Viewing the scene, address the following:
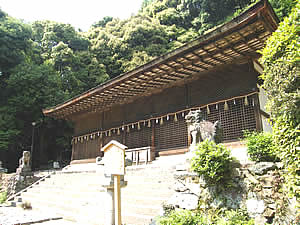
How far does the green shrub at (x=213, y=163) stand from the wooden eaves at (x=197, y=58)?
15.4ft

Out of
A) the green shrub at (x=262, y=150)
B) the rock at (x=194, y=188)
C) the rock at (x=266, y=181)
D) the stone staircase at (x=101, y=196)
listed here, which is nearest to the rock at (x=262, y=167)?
the rock at (x=266, y=181)

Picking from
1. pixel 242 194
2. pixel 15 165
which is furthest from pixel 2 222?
pixel 15 165

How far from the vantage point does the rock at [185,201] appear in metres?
5.45

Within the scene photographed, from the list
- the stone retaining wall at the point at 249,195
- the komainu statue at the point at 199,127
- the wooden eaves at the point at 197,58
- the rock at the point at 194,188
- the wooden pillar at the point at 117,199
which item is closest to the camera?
the stone retaining wall at the point at 249,195

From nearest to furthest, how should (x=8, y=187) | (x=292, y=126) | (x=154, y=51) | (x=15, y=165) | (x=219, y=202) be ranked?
1. (x=292, y=126)
2. (x=219, y=202)
3. (x=8, y=187)
4. (x=15, y=165)
5. (x=154, y=51)

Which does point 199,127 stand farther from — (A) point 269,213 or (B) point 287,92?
(B) point 287,92

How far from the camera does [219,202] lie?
510 centimetres

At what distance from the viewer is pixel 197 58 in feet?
33.2

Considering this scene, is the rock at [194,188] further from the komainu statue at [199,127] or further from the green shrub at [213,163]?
the komainu statue at [199,127]

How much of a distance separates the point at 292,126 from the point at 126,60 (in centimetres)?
2745

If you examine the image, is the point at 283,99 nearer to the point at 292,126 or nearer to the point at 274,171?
the point at 292,126

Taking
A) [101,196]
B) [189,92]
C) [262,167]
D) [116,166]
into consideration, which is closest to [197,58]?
[189,92]

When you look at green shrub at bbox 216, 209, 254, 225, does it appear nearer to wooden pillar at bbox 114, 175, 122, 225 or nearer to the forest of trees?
wooden pillar at bbox 114, 175, 122, 225

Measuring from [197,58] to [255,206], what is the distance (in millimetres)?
6949
